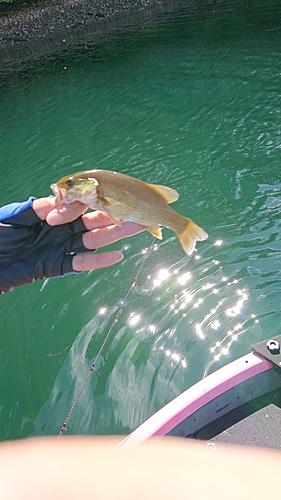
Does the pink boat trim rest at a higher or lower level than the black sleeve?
lower

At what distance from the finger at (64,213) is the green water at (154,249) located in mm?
4216

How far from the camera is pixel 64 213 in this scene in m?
3.72

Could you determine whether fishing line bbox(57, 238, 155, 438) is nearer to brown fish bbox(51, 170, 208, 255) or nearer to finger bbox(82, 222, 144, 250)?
finger bbox(82, 222, 144, 250)

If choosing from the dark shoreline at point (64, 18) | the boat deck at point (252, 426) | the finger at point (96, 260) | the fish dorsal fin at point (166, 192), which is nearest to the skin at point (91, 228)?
the finger at point (96, 260)

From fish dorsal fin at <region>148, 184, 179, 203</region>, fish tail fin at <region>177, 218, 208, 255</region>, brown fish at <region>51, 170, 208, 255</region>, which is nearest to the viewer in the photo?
brown fish at <region>51, 170, 208, 255</region>

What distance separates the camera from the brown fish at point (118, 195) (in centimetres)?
357

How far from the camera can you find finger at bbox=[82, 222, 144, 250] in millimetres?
3799

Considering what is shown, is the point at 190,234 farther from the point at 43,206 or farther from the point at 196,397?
the point at 196,397

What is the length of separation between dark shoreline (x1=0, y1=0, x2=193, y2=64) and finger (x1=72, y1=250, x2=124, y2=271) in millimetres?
38757

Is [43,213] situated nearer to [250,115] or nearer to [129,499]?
[129,499]

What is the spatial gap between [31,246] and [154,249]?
20.3 ft

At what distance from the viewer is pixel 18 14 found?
41656mm

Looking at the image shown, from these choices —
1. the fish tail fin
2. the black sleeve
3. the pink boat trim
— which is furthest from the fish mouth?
the pink boat trim

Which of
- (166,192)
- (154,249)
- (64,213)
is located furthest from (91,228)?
(154,249)
